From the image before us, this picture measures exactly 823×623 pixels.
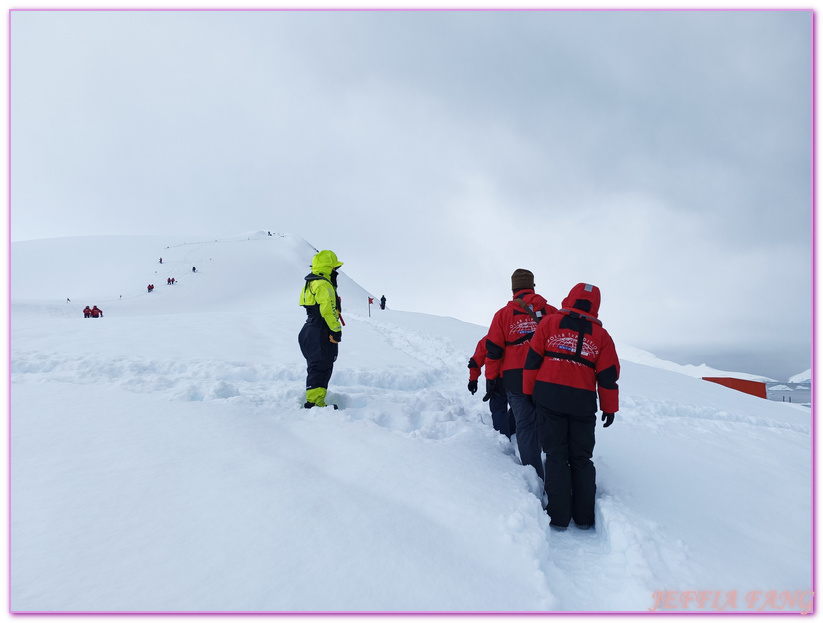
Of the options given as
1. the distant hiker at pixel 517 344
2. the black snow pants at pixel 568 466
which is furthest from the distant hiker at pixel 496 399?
the black snow pants at pixel 568 466

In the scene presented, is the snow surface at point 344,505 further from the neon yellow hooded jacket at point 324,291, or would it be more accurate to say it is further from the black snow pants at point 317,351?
the neon yellow hooded jacket at point 324,291

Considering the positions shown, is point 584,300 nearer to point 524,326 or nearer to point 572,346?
point 572,346

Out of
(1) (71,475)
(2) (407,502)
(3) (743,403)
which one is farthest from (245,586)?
(3) (743,403)

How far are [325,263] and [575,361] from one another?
3.37 metres

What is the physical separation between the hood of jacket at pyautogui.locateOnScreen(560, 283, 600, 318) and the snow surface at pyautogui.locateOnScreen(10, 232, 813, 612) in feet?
5.58

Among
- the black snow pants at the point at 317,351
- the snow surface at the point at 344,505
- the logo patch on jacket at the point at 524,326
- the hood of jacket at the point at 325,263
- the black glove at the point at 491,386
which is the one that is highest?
the hood of jacket at the point at 325,263

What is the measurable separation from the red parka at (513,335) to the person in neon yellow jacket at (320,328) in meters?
2.04

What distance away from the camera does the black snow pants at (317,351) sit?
199 inches

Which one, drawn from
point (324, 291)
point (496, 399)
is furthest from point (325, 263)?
point (496, 399)

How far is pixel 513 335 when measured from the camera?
14.7 ft

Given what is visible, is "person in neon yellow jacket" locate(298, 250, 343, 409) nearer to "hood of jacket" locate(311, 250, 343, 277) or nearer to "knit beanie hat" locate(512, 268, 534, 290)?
"hood of jacket" locate(311, 250, 343, 277)

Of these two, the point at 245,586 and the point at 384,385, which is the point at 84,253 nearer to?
the point at 384,385

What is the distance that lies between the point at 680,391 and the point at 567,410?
795 cm

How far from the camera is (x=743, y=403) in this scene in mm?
9219
